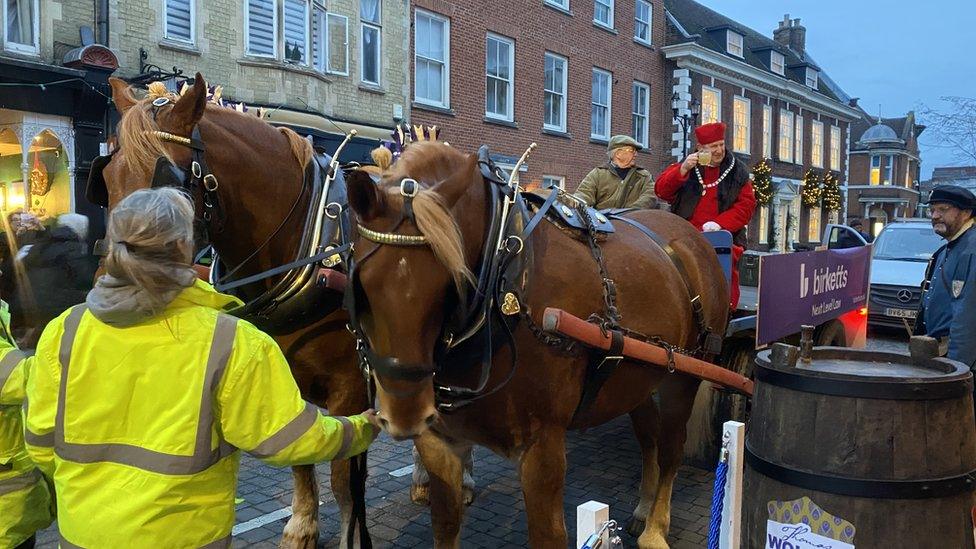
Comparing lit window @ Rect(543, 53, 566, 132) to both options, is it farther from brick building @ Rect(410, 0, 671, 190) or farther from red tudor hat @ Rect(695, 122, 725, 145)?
red tudor hat @ Rect(695, 122, 725, 145)

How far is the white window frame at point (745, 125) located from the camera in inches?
952

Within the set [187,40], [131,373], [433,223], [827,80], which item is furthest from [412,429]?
[827,80]

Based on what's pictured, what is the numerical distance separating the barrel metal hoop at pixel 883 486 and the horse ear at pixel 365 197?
1575 mm

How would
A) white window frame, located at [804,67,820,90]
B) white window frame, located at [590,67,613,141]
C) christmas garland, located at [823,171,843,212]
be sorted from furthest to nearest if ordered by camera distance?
white window frame, located at [804,67,820,90], christmas garland, located at [823,171,843,212], white window frame, located at [590,67,613,141]

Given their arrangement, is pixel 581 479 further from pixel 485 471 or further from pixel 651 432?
pixel 651 432

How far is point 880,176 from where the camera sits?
149ft

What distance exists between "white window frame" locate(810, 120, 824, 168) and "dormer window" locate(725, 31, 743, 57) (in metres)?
6.54

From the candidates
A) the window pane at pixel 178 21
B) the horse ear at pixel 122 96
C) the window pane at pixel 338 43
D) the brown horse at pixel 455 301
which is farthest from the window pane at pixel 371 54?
the brown horse at pixel 455 301

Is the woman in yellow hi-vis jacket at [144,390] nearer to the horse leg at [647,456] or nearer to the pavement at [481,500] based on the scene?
the pavement at [481,500]

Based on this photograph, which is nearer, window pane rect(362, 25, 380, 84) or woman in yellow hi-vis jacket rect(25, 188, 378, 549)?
woman in yellow hi-vis jacket rect(25, 188, 378, 549)

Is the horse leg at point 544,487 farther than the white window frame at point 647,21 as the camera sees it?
No

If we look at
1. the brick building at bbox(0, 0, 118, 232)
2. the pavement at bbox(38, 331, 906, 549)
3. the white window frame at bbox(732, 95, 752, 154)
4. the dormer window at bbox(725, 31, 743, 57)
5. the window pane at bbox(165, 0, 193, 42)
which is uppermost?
the dormer window at bbox(725, 31, 743, 57)

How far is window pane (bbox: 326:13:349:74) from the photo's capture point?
39.5ft

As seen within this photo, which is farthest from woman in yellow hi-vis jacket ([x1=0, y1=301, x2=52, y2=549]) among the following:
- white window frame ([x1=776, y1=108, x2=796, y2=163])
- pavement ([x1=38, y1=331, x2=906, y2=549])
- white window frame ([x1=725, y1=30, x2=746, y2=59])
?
white window frame ([x1=776, y1=108, x2=796, y2=163])
